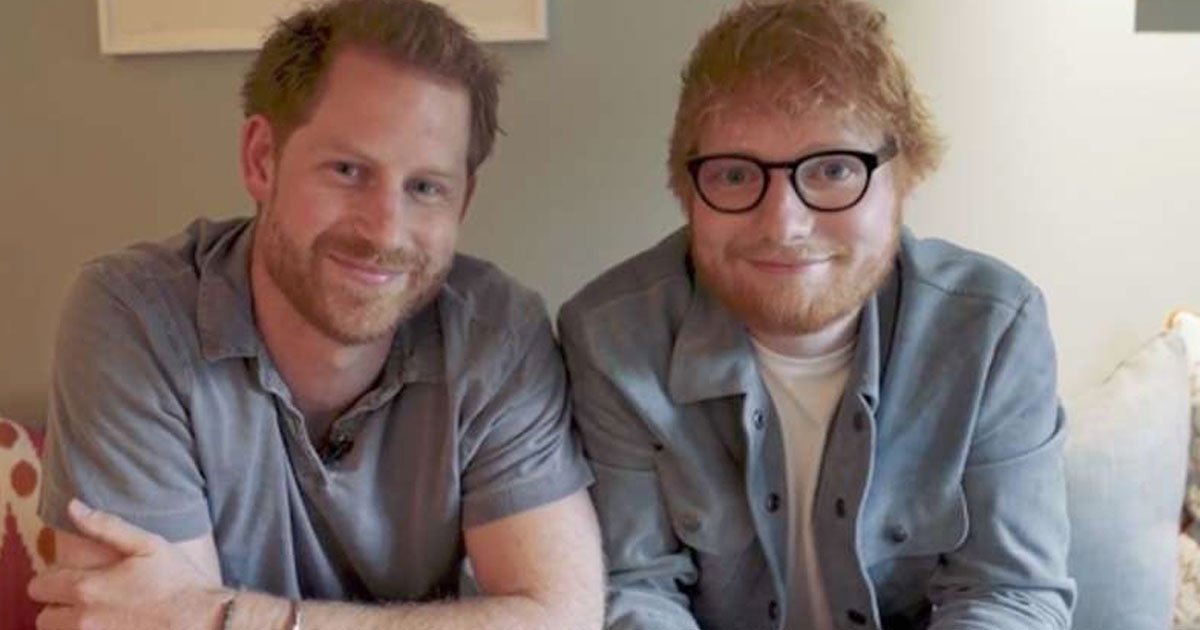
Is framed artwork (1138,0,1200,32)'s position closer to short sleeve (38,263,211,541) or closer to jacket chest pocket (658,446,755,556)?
jacket chest pocket (658,446,755,556)

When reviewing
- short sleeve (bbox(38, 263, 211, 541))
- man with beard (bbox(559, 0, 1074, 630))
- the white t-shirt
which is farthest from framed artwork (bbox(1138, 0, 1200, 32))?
short sleeve (bbox(38, 263, 211, 541))

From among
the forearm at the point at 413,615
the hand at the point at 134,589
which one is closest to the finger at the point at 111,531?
the hand at the point at 134,589

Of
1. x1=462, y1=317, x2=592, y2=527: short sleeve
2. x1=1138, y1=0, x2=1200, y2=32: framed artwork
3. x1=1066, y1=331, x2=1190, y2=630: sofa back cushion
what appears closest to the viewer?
x1=462, y1=317, x2=592, y2=527: short sleeve

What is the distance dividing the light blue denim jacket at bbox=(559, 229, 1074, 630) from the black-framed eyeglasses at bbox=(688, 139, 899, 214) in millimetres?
157

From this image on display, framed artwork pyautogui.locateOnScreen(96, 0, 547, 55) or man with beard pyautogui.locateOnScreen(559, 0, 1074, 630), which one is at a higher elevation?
framed artwork pyautogui.locateOnScreen(96, 0, 547, 55)

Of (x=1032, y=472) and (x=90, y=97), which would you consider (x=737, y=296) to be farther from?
(x=90, y=97)

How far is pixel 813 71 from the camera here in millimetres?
1367

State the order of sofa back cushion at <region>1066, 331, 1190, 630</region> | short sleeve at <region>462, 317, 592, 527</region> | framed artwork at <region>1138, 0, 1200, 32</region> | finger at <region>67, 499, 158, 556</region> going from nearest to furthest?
finger at <region>67, 499, 158, 556</region>
short sleeve at <region>462, 317, 592, 527</region>
sofa back cushion at <region>1066, 331, 1190, 630</region>
framed artwork at <region>1138, 0, 1200, 32</region>

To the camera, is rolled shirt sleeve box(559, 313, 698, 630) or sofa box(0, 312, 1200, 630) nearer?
rolled shirt sleeve box(559, 313, 698, 630)

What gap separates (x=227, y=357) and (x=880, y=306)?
78 centimetres

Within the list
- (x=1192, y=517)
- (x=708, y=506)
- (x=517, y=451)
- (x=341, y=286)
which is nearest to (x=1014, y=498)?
(x=708, y=506)

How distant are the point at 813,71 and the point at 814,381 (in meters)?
0.39

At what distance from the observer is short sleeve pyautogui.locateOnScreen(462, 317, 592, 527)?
1438mm

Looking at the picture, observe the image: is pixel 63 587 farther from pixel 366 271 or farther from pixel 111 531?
pixel 366 271
